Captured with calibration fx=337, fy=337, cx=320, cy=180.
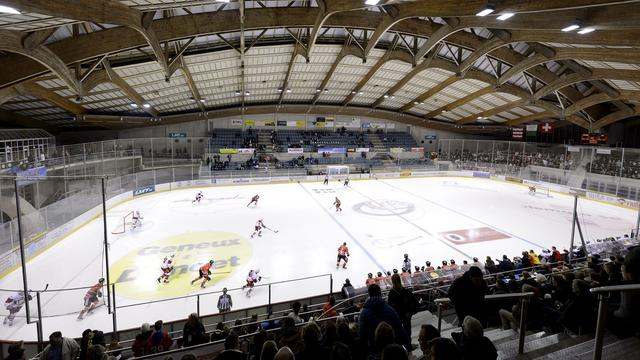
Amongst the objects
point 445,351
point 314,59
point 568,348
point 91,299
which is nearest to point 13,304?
point 91,299

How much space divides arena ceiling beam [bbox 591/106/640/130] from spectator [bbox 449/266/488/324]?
107ft

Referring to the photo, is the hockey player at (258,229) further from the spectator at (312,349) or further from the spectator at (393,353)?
the spectator at (393,353)

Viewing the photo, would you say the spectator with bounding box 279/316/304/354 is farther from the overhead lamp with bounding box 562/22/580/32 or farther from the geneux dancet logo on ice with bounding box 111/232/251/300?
the overhead lamp with bounding box 562/22/580/32

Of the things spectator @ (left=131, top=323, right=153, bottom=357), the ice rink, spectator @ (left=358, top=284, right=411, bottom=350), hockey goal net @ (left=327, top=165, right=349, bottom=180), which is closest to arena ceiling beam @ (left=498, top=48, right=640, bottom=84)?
the ice rink

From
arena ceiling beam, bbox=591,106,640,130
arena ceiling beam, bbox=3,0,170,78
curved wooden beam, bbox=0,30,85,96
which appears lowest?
arena ceiling beam, bbox=591,106,640,130

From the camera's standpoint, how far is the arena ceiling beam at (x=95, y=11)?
9016 mm

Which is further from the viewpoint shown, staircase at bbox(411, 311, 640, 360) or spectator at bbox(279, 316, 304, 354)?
spectator at bbox(279, 316, 304, 354)

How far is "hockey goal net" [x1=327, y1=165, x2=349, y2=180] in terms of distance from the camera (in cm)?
3306

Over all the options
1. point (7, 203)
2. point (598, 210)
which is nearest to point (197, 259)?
point (7, 203)

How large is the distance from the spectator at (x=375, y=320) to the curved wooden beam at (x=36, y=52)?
47.4ft

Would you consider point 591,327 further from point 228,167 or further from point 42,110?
point 42,110

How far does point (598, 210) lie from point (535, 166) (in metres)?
10.5

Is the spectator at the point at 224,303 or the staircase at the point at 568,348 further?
the spectator at the point at 224,303

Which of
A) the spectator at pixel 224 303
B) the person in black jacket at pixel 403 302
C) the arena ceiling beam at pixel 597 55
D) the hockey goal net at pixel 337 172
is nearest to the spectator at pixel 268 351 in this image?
the person in black jacket at pixel 403 302
